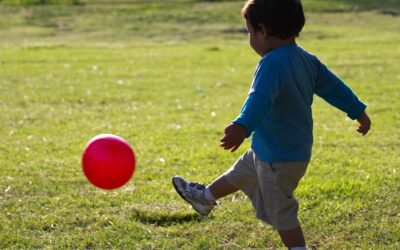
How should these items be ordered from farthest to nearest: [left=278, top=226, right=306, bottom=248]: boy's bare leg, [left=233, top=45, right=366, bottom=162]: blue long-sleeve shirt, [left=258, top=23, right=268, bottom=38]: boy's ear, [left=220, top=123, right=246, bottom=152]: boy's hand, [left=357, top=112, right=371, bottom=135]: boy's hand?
[left=357, top=112, right=371, bottom=135]: boy's hand → [left=278, top=226, right=306, bottom=248]: boy's bare leg → [left=258, top=23, right=268, bottom=38]: boy's ear → [left=233, top=45, right=366, bottom=162]: blue long-sleeve shirt → [left=220, top=123, right=246, bottom=152]: boy's hand

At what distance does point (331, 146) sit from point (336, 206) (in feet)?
8.21

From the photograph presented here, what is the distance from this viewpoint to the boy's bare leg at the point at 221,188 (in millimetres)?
5094

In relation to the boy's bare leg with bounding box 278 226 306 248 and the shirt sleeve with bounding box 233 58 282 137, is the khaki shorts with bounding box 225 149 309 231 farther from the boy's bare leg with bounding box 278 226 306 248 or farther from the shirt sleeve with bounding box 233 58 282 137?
the shirt sleeve with bounding box 233 58 282 137

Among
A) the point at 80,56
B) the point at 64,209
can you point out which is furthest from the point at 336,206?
the point at 80,56

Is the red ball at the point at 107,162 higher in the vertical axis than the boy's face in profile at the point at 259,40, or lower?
lower

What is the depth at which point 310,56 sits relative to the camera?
4602 mm

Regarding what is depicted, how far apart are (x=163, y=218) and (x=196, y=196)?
60cm

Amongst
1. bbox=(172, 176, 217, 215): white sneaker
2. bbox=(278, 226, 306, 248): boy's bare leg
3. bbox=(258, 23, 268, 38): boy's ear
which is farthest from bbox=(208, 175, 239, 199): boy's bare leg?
bbox=(258, 23, 268, 38): boy's ear

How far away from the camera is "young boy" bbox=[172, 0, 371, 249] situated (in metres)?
4.35

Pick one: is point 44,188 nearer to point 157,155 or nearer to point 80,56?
point 157,155

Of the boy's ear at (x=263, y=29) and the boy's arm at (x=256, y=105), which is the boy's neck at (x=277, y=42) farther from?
the boy's arm at (x=256, y=105)

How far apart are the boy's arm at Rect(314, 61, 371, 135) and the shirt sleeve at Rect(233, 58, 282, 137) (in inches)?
18.1

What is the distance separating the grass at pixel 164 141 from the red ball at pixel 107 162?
16.4 inches

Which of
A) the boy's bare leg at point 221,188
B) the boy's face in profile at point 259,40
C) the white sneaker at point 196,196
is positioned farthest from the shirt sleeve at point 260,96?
the white sneaker at point 196,196
